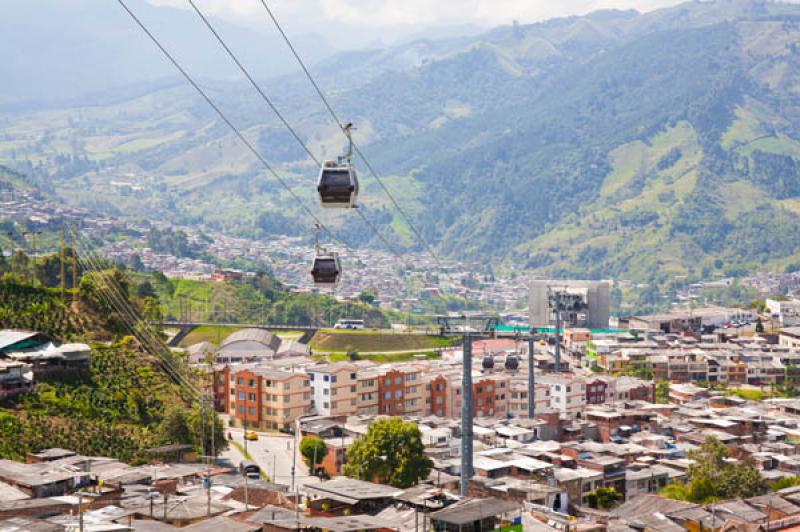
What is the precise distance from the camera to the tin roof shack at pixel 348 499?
2089 centimetres

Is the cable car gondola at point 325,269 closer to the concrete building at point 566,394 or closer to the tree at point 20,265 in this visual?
the concrete building at point 566,394

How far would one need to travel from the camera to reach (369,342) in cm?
5672

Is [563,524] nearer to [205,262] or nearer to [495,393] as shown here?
[495,393]

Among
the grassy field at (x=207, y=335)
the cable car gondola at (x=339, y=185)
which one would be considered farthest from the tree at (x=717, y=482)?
the grassy field at (x=207, y=335)

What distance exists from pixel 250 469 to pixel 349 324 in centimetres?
3735

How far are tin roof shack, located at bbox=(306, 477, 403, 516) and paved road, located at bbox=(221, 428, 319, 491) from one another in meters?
5.16

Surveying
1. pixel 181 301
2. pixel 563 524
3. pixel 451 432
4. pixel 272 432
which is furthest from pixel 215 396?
pixel 181 301

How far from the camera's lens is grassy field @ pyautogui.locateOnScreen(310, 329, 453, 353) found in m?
55.5

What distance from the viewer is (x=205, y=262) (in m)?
112

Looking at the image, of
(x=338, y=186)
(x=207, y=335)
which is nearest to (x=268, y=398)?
(x=207, y=335)

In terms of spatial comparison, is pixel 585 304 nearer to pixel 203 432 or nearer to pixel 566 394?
pixel 566 394

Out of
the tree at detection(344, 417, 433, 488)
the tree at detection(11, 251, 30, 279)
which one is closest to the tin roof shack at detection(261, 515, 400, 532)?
the tree at detection(344, 417, 433, 488)

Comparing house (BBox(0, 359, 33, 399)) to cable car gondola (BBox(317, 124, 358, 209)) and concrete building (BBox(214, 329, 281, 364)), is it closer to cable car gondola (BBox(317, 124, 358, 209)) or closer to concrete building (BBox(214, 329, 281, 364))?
cable car gondola (BBox(317, 124, 358, 209))

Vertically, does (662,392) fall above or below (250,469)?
above
